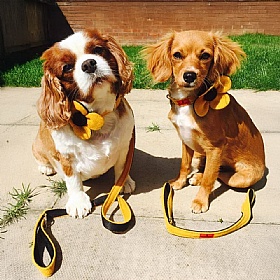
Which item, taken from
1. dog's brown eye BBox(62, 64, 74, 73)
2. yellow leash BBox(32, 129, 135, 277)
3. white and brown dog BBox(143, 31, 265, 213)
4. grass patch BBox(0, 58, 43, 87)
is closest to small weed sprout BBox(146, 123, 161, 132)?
yellow leash BBox(32, 129, 135, 277)

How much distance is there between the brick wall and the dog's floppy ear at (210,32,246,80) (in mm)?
10889

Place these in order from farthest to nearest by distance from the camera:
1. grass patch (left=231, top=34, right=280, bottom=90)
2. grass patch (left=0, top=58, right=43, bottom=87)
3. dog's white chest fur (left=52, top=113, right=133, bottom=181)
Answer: grass patch (left=0, top=58, right=43, bottom=87) < grass patch (left=231, top=34, right=280, bottom=90) < dog's white chest fur (left=52, top=113, right=133, bottom=181)

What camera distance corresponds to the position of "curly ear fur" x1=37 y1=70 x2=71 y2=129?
221 cm

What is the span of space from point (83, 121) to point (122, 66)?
46cm

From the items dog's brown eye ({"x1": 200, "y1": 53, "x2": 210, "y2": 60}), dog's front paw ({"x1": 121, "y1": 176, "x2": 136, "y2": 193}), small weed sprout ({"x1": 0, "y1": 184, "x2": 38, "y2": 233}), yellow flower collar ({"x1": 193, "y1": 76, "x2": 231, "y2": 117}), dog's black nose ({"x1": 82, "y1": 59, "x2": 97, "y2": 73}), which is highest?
dog's black nose ({"x1": 82, "y1": 59, "x2": 97, "y2": 73})

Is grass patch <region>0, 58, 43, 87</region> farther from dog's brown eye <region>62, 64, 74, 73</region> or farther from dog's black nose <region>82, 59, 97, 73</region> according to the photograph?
dog's black nose <region>82, 59, 97, 73</region>

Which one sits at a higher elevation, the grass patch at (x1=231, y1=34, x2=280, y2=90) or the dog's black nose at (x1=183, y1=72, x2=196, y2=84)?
the dog's black nose at (x1=183, y1=72, x2=196, y2=84)

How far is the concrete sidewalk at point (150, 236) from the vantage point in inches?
83.3

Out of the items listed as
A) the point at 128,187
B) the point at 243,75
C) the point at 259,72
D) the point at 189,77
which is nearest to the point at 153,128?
the point at 128,187

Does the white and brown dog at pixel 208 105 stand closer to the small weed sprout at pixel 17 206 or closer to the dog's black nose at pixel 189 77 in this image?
the dog's black nose at pixel 189 77

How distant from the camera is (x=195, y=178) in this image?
119 inches

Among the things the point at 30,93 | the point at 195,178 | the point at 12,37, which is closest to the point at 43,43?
the point at 12,37

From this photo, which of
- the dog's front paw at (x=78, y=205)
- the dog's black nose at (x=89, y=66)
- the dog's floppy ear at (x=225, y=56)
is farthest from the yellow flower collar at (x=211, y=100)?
the dog's front paw at (x=78, y=205)

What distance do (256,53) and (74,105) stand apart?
7.31m
